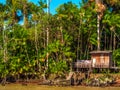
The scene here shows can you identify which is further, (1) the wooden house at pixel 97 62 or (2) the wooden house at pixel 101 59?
(2) the wooden house at pixel 101 59

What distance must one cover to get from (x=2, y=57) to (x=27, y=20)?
9163mm

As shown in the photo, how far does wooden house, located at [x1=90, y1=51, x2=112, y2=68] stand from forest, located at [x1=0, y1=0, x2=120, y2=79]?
6.07ft

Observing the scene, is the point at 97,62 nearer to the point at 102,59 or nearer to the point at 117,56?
the point at 102,59

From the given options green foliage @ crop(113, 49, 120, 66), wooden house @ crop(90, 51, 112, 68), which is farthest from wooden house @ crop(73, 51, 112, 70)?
green foliage @ crop(113, 49, 120, 66)

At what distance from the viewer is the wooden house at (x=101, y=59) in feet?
134

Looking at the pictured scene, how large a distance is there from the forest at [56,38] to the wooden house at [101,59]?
6.07ft

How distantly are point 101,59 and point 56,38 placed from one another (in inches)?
210

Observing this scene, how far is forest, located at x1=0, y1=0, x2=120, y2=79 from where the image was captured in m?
40.6

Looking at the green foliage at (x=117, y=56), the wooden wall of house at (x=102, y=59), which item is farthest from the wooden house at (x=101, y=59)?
the green foliage at (x=117, y=56)

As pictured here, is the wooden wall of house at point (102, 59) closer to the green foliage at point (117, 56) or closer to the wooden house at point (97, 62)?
the wooden house at point (97, 62)

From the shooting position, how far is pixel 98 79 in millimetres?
36625

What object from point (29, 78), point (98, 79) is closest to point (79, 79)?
point (98, 79)

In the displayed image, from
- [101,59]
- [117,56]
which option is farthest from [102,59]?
[117,56]

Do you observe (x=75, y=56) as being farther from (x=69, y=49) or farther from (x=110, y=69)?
(x=110, y=69)
